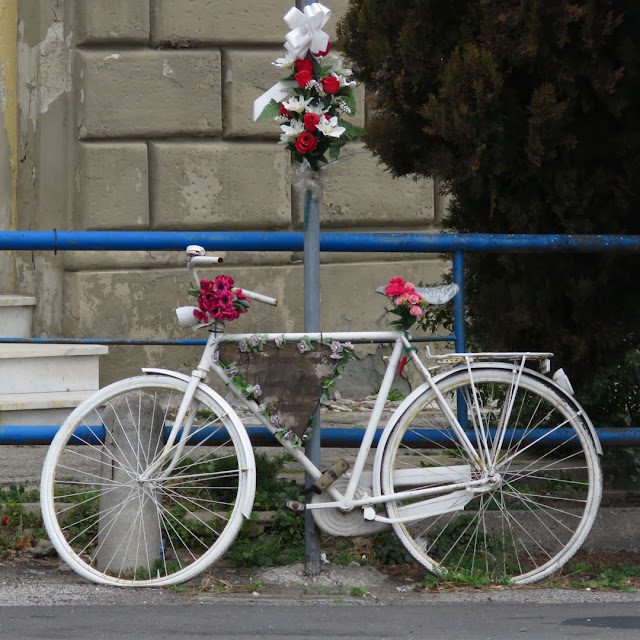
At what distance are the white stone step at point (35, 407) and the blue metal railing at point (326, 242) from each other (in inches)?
72.9

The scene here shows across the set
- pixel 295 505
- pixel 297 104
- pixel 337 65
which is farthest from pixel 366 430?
pixel 337 65

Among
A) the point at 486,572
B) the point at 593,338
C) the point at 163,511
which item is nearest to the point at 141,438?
the point at 163,511

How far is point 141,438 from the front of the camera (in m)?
3.93

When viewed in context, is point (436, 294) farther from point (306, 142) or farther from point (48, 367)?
point (48, 367)

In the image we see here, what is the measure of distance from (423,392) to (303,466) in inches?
19.2

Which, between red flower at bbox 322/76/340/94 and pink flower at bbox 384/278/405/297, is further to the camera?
pink flower at bbox 384/278/405/297

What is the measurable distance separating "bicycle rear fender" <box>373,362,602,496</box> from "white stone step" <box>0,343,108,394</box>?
2752 mm

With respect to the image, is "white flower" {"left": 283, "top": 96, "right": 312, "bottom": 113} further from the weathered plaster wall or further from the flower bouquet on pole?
the weathered plaster wall

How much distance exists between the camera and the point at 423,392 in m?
3.89

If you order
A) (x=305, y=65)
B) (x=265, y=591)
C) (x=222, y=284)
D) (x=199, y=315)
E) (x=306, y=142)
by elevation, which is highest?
(x=305, y=65)

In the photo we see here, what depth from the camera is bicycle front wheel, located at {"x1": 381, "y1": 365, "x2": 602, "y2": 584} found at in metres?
3.88

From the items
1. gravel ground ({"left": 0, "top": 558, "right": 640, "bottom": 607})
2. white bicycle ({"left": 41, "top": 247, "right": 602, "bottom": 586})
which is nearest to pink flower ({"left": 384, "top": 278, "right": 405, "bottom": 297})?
white bicycle ({"left": 41, "top": 247, "right": 602, "bottom": 586})

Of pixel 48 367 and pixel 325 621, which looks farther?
pixel 48 367

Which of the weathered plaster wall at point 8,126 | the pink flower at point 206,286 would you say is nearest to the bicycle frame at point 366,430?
the pink flower at point 206,286
